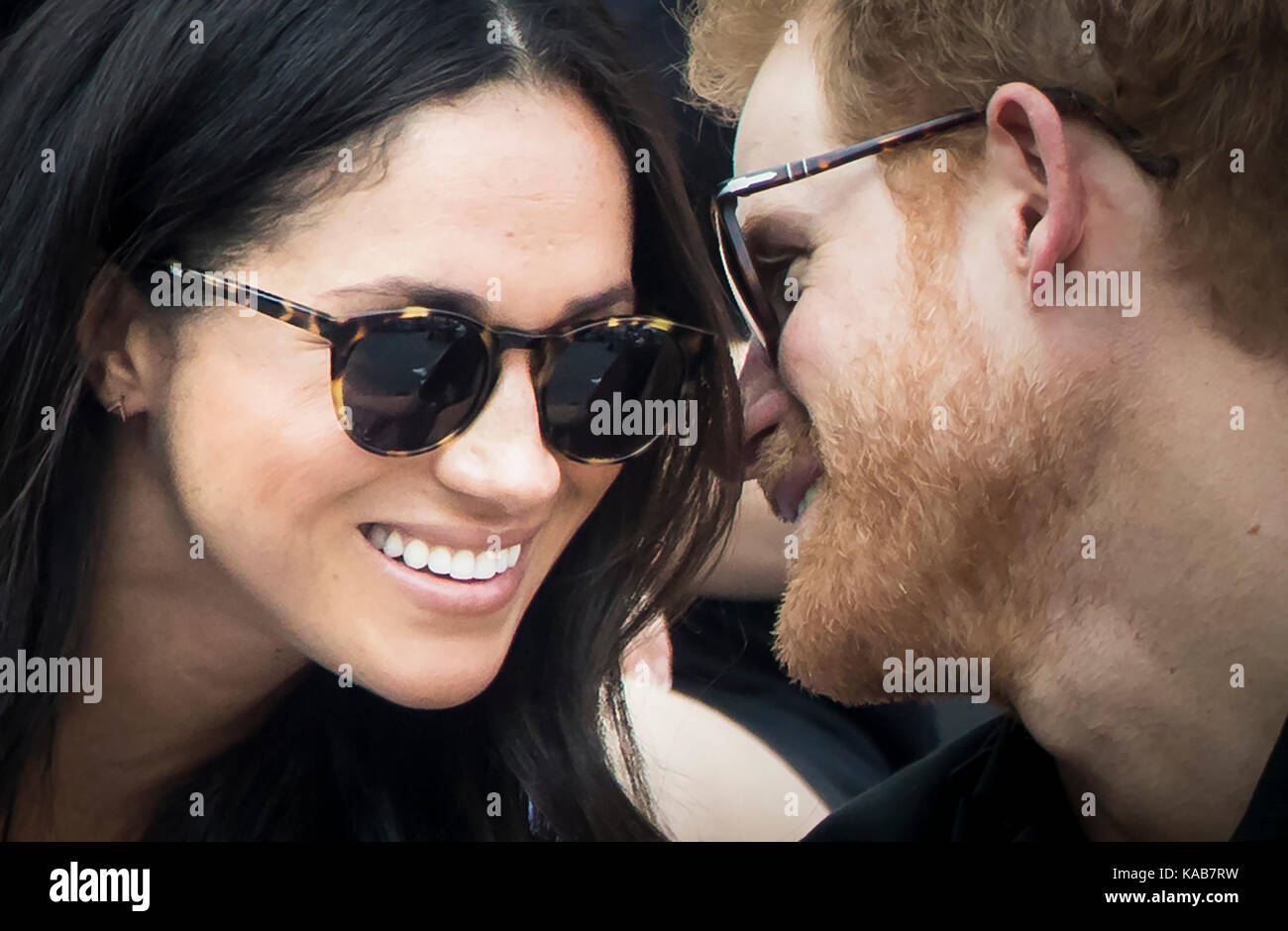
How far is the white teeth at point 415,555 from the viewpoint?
48.4 inches

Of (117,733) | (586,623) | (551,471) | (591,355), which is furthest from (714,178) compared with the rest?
(117,733)

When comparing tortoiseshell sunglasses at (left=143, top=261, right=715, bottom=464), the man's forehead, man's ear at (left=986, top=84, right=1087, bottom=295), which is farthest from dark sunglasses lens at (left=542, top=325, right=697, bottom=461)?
man's ear at (left=986, top=84, right=1087, bottom=295)

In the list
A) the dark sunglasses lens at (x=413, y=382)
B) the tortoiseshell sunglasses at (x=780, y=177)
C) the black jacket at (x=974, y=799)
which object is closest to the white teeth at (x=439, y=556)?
the dark sunglasses lens at (x=413, y=382)

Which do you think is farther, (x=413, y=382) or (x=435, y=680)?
(x=435, y=680)

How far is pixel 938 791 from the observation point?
143 centimetres

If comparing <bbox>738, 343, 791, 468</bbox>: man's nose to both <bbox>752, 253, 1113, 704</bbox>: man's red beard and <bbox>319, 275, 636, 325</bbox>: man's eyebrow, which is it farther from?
<bbox>319, 275, 636, 325</bbox>: man's eyebrow

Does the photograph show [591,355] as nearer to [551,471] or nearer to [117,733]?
[551,471]

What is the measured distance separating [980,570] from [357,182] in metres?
0.73

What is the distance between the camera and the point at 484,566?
1.26 meters

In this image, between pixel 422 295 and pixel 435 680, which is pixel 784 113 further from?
pixel 435 680

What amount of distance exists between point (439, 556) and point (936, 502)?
0.51 meters

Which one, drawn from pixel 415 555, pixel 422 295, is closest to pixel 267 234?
pixel 422 295

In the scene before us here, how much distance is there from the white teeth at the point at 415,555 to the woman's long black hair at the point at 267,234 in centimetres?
15
